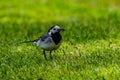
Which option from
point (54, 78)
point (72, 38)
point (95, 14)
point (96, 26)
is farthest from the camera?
point (95, 14)

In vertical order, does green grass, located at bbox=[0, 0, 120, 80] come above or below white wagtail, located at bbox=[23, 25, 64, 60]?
below

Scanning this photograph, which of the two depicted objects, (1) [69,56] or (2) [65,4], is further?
(2) [65,4]

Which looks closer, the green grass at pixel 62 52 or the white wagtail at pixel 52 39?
the green grass at pixel 62 52

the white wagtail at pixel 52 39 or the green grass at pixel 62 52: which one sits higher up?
the white wagtail at pixel 52 39

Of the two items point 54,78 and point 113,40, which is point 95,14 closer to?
point 113,40

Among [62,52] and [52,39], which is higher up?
[52,39]

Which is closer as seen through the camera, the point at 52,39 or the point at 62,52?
the point at 52,39

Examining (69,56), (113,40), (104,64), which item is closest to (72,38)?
(113,40)

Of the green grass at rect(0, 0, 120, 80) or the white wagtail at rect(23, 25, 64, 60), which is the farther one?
the white wagtail at rect(23, 25, 64, 60)

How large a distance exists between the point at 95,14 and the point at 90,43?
39.5 feet

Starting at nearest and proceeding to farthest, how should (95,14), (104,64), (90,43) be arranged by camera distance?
(104,64)
(90,43)
(95,14)

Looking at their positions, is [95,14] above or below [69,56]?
below

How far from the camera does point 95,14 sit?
27.2 m

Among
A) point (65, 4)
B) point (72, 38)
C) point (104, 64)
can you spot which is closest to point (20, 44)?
point (72, 38)
